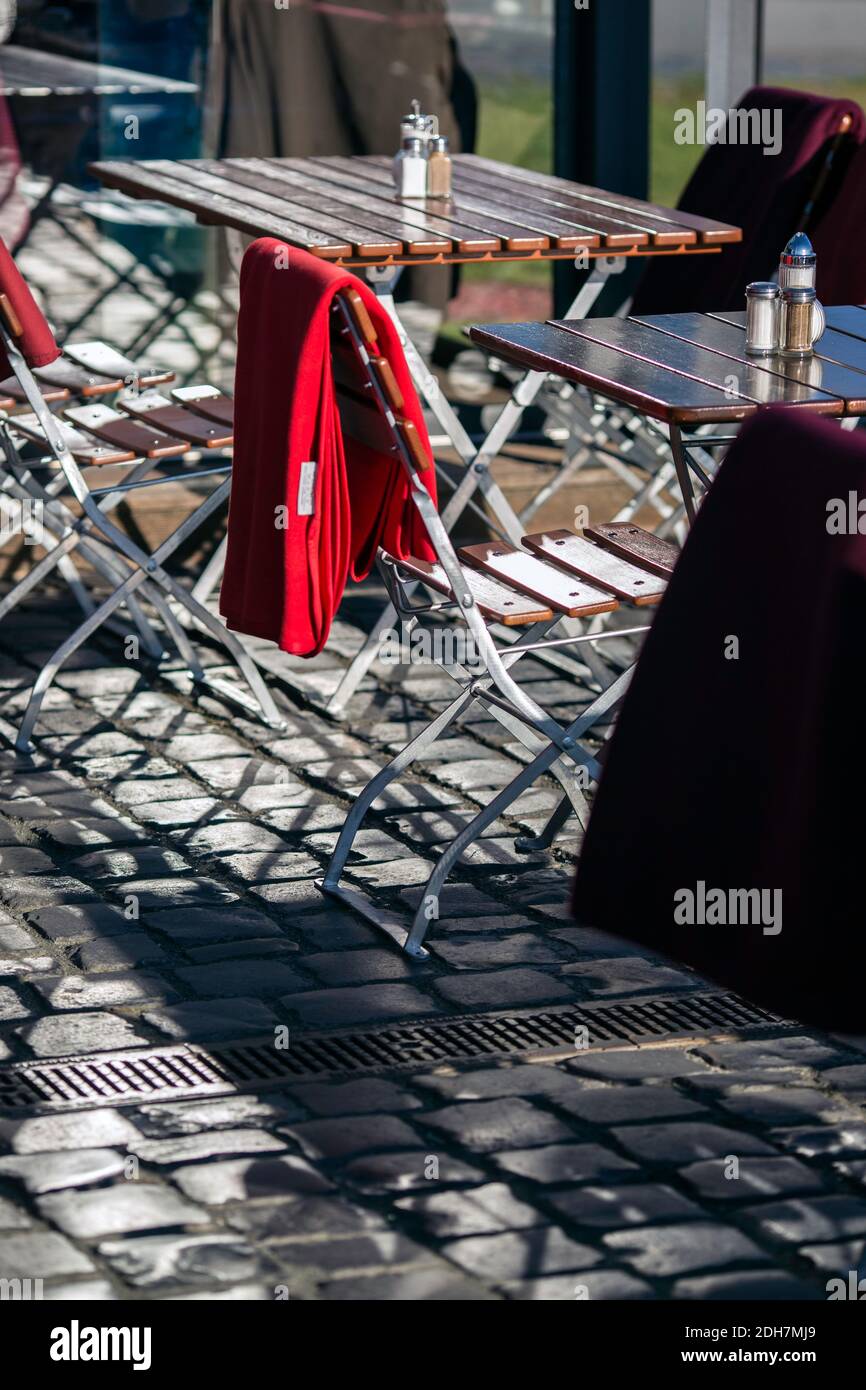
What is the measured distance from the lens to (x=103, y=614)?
19.7 ft

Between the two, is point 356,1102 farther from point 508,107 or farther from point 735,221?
point 508,107

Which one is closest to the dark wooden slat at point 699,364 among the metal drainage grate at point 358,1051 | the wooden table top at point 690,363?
the wooden table top at point 690,363

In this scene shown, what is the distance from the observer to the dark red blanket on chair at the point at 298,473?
4.75 metres

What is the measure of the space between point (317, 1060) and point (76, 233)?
4343 mm

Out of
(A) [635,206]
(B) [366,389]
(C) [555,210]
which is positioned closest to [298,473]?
(B) [366,389]

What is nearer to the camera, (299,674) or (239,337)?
(239,337)

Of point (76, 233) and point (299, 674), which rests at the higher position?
point (76, 233)

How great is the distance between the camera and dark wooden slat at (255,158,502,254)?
236 inches

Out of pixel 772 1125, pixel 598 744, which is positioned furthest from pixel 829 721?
pixel 598 744

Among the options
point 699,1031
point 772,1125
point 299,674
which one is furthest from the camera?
point 299,674

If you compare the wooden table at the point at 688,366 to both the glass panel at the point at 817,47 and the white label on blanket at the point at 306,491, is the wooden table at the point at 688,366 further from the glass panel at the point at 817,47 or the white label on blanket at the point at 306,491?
the glass panel at the point at 817,47

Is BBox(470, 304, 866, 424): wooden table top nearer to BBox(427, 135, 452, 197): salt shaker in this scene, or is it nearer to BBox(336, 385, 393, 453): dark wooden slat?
BBox(336, 385, 393, 453): dark wooden slat

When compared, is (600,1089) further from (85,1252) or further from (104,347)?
(104,347)

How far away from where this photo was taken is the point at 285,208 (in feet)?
20.8
